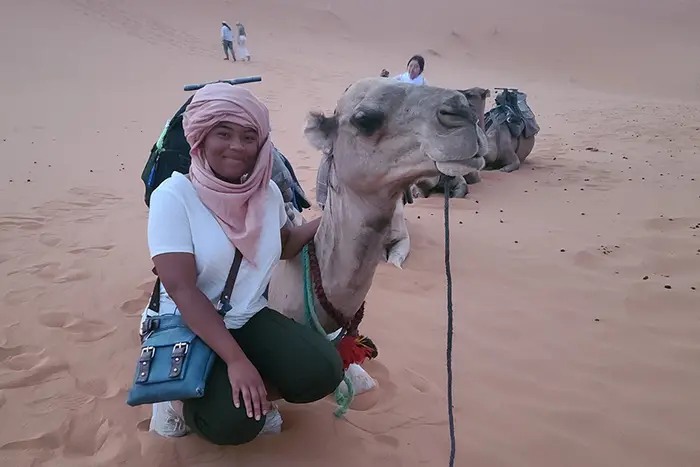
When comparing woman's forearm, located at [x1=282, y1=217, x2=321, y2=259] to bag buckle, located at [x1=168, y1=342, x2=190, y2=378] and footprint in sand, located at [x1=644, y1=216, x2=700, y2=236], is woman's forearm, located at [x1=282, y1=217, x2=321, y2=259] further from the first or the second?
footprint in sand, located at [x1=644, y1=216, x2=700, y2=236]

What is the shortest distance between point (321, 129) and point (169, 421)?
139 centimetres

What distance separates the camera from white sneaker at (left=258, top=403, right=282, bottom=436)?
7.96 feet

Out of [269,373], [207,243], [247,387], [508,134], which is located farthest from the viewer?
[508,134]

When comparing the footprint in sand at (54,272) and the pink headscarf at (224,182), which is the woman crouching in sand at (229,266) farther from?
the footprint in sand at (54,272)

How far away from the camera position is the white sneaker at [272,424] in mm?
2426

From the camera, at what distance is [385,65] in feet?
75.8

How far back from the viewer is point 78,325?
336cm

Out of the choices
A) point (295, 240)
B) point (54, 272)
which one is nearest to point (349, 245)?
point (295, 240)

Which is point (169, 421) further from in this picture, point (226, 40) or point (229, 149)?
point (226, 40)

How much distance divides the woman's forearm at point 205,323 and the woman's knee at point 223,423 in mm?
192

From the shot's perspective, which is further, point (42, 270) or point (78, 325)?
point (42, 270)

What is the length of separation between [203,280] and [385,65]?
73.1 feet

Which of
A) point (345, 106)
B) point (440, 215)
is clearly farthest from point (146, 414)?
point (440, 215)

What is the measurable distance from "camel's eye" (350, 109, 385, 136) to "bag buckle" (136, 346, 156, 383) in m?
1.11
